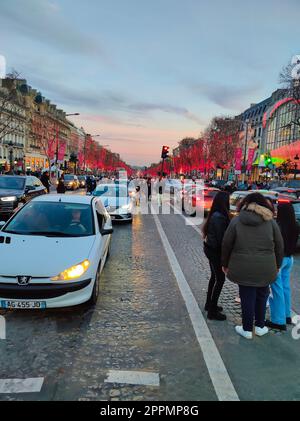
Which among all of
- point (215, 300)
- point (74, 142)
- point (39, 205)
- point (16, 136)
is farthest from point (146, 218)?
point (74, 142)

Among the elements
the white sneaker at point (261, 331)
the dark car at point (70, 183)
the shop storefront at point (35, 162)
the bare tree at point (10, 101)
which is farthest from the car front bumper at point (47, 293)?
the shop storefront at point (35, 162)

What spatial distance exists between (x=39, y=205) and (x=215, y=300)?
3640mm

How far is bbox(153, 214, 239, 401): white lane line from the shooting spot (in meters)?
3.44

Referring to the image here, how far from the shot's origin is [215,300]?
5223mm

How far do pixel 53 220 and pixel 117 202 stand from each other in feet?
28.9

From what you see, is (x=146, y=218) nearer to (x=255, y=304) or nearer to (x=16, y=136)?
(x=255, y=304)

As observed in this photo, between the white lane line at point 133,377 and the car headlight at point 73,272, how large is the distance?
1531mm

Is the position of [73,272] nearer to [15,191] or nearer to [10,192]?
[10,192]

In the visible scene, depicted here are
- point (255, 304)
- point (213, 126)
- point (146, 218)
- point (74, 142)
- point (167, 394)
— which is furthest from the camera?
point (74, 142)

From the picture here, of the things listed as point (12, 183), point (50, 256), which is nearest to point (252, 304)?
point (50, 256)

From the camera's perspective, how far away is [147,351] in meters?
4.20

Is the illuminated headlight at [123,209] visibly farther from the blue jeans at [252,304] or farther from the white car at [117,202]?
the blue jeans at [252,304]

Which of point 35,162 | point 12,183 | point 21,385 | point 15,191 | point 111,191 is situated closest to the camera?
point 21,385

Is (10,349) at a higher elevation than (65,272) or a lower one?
lower
